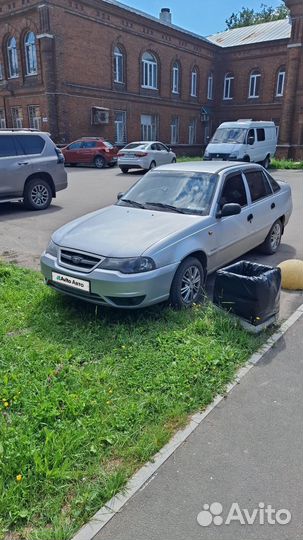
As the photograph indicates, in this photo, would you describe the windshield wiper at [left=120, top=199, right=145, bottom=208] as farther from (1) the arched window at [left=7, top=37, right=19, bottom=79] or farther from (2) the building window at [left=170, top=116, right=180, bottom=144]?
(2) the building window at [left=170, top=116, right=180, bottom=144]

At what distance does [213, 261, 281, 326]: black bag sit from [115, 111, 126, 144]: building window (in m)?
26.8

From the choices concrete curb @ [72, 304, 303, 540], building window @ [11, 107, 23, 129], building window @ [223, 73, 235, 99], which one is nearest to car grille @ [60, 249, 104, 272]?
concrete curb @ [72, 304, 303, 540]

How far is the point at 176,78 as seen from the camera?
3419 centimetres

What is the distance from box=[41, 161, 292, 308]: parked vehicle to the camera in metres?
4.09

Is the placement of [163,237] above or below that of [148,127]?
below

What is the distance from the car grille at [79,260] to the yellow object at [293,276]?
8.98ft

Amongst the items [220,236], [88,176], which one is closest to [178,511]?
[220,236]

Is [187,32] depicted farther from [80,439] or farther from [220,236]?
[80,439]

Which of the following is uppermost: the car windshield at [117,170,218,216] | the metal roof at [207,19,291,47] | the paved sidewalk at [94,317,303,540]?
the metal roof at [207,19,291,47]

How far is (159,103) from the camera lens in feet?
106

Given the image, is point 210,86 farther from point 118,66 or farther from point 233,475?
point 233,475

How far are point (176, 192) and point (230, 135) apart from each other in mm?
17723

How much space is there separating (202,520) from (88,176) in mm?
18227

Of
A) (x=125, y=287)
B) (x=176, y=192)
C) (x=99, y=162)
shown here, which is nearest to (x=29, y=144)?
(x=176, y=192)
